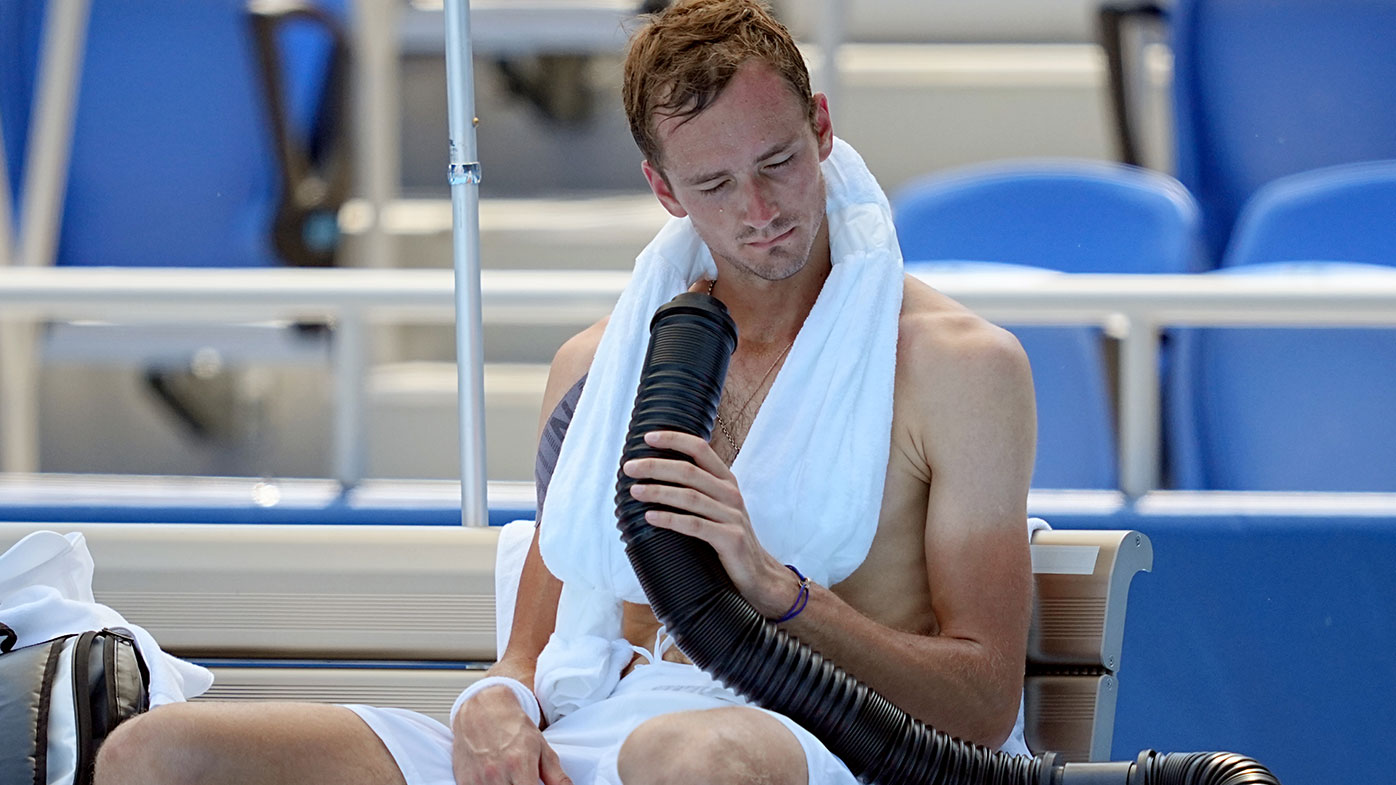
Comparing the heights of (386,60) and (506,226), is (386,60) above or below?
above

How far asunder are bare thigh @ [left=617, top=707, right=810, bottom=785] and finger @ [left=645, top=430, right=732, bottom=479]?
0.61 ft

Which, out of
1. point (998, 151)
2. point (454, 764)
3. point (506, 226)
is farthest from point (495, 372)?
point (454, 764)

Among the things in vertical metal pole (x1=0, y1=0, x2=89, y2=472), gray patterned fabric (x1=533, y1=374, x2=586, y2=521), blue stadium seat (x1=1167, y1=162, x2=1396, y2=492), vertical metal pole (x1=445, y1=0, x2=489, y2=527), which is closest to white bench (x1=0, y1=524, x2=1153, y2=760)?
vertical metal pole (x1=445, y1=0, x2=489, y2=527)

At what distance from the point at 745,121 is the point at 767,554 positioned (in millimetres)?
379

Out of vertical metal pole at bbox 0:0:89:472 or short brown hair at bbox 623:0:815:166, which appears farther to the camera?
vertical metal pole at bbox 0:0:89:472

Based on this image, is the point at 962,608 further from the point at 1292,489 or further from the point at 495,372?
the point at 495,372

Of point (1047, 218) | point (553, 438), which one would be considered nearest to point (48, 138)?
point (1047, 218)

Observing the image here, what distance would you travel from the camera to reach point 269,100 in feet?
10.7

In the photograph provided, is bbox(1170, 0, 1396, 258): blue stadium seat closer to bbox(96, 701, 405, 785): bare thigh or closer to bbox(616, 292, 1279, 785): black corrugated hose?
bbox(616, 292, 1279, 785): black corrugated hose

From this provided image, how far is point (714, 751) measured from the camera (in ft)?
3.77

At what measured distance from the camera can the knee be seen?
124 cm

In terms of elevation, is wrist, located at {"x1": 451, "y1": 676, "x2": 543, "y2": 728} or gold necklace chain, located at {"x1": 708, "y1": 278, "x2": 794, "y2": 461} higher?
gold necklace chain, located at {"x1": 708, "y1": 278, "x2": 794, "y2": 461}

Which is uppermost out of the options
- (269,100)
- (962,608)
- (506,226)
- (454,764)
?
(269,100)

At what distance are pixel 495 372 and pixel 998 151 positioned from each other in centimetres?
131
